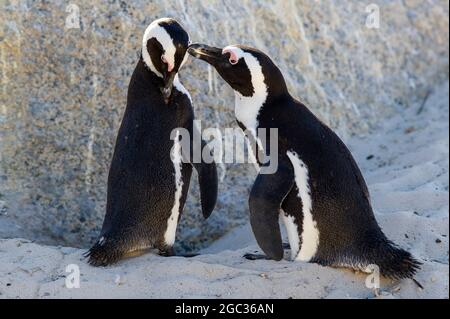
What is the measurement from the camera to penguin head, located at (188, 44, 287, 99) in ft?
14.1

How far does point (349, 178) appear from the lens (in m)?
4.15

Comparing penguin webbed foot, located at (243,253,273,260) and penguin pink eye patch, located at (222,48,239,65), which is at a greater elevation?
penguin pink eye patch, located at (222,48,239,65)

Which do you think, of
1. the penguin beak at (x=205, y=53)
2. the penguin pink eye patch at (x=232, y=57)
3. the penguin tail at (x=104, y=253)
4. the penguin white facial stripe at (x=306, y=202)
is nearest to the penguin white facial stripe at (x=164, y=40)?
the penguin beak at (x=205, y=53)

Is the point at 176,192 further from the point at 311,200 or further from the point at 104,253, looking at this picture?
the point at 311,200

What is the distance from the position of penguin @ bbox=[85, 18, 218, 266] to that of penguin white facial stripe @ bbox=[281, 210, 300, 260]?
0.42 metres

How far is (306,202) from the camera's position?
13.5 feet

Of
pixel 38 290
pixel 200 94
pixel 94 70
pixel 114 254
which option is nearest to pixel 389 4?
pixel 200 94

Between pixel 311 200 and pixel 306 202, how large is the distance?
0.9 inches

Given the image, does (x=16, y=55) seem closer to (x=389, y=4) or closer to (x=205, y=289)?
(x=205, y=289)

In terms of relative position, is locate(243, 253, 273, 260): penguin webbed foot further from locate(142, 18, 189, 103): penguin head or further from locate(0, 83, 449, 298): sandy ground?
locate(142, 18, 189, 103): penguin head

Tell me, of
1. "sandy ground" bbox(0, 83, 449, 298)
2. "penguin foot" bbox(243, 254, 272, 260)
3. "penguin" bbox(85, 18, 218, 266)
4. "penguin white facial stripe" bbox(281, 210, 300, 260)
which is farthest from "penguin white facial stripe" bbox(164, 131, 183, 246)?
"penguin white facial stripe" bbox(281, 210, 300, 260)

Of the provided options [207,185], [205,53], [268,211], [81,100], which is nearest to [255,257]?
[268,211]
